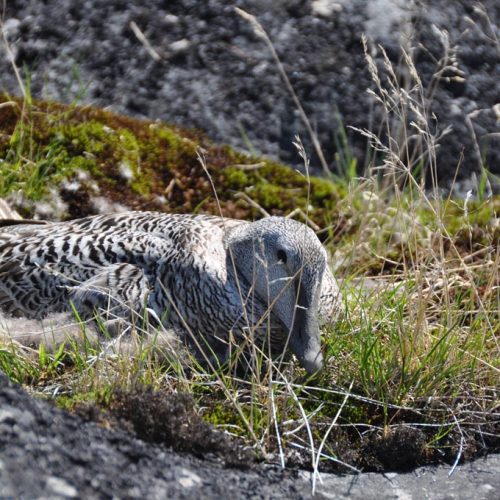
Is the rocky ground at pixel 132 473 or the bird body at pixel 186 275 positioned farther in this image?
the bird body at pixel 186 275

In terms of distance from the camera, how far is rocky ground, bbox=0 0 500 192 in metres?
6.53

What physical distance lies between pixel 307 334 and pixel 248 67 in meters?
3.05

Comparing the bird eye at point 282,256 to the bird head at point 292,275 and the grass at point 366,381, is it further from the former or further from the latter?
the grass at point 366,381

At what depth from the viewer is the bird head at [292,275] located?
13.3ft

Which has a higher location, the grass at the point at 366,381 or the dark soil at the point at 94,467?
the dark soil at the point at 94,467

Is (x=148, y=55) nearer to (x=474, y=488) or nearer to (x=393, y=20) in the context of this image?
(x=393, y=20)

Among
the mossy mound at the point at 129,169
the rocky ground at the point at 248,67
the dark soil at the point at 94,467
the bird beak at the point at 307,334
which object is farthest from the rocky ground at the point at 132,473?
the rocky ground at the point at 248,67

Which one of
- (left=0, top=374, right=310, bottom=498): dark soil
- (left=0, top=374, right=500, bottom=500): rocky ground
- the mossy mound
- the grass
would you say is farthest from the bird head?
the mossy mound

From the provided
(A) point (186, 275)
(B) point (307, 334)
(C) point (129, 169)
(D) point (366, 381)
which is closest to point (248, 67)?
(C) point (129, 169)

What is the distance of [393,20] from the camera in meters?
6.74

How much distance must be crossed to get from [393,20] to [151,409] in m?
4.16

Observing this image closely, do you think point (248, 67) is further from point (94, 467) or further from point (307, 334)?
point (94, 467)

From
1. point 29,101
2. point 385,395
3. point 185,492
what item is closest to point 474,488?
point 385,395

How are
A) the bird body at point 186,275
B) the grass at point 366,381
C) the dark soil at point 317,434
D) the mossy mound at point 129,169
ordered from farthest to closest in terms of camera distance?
the mossy mound at point 129,169
the bird body at point 186,275
the grass at point 366,381
the dark soil at point 317,434
